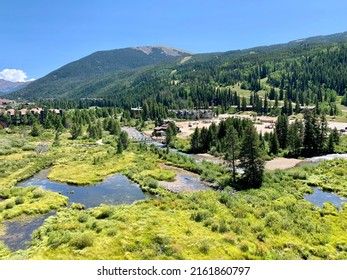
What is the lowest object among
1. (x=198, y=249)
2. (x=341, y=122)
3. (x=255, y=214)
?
(x=341, y=122)

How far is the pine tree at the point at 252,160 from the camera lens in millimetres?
48188

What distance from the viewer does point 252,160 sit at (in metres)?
48.8

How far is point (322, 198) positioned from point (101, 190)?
34358 millimetres

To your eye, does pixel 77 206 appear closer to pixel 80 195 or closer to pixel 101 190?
pixel 80 195

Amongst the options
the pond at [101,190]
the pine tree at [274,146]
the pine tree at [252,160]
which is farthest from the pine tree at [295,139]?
the pond at [101,190]

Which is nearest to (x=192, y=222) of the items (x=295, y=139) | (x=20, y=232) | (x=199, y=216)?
(x=199, y=216)

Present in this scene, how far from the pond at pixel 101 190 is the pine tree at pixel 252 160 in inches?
662

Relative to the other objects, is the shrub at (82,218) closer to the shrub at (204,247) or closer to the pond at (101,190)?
the pond at (101,190)

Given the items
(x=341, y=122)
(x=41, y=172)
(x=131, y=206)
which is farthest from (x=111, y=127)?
(x=341, y=122)

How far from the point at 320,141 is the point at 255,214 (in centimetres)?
5514

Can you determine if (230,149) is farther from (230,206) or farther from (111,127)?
(111,127)

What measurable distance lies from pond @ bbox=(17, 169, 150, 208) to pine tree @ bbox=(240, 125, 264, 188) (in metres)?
16.8

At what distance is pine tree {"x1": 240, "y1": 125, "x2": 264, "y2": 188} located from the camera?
48.2m

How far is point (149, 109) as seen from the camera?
182750 millimetres
